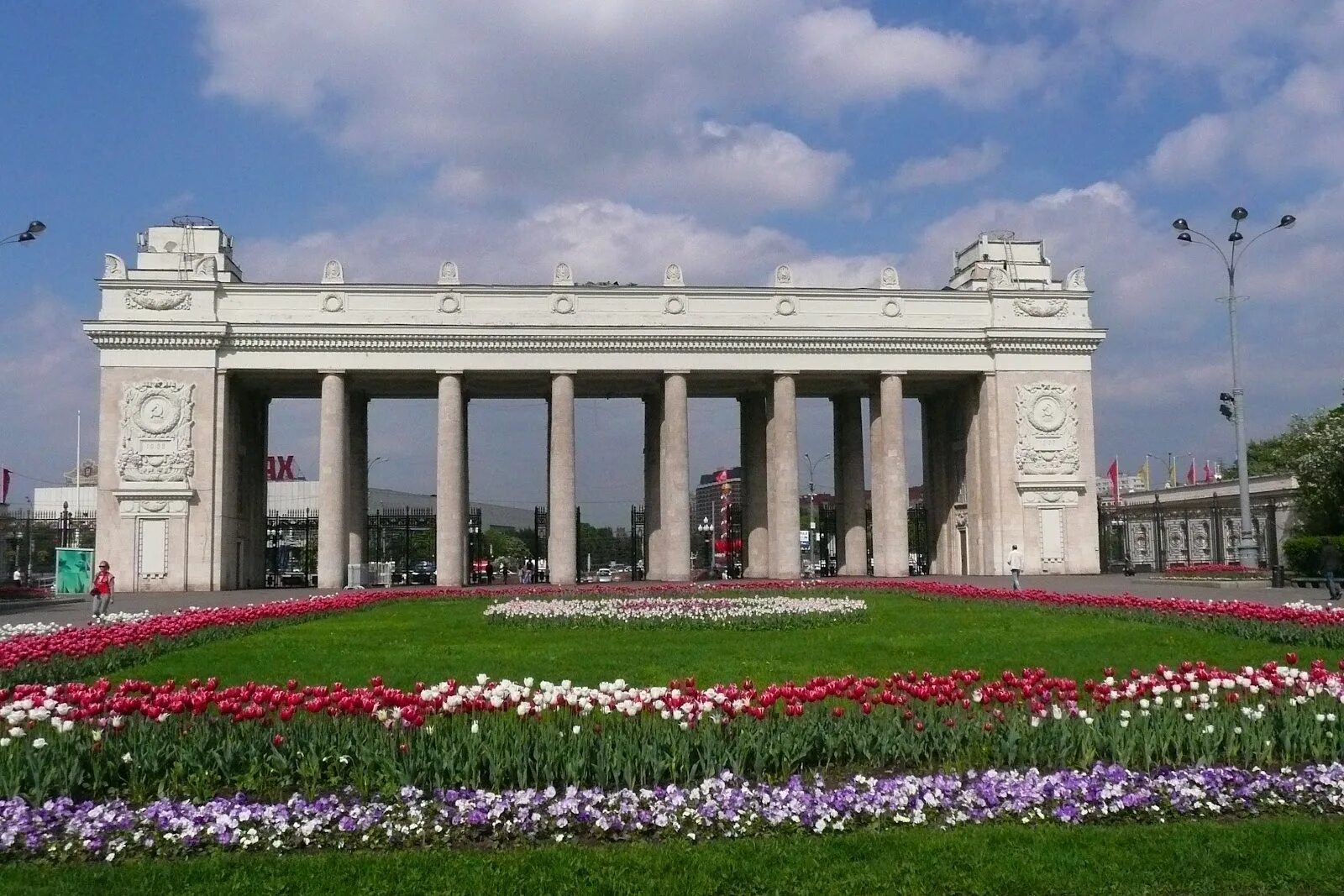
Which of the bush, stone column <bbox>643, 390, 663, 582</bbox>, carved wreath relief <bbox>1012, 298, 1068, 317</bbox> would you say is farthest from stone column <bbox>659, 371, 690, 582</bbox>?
the bush

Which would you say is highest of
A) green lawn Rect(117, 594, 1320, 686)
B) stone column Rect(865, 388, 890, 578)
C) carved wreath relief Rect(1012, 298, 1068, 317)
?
carved wreath relief Rect(1012, 298, 1068, 317)

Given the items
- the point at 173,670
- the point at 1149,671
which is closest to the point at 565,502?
the point at 173,670

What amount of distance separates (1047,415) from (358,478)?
30355 millimetres

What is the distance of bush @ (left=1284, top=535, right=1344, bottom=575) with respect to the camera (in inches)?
1542

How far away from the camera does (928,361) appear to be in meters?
48.7

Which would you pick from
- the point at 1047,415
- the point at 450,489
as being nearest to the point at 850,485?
the point at 1047,415

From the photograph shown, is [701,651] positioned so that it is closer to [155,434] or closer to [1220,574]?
[1220,574]

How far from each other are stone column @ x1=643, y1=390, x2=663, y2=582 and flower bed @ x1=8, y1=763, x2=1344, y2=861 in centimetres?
4006

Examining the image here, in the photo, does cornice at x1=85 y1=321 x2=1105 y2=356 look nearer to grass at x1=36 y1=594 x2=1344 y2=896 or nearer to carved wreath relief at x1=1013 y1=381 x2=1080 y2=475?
carved wreath relief at x1=1013 y1=381 x2=1080 y2=475

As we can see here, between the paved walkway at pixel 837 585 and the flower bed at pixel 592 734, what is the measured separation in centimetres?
1956

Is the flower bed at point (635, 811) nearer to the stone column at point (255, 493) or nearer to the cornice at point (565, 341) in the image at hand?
the cornice at point (565, 341)

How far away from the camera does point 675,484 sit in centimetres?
4678

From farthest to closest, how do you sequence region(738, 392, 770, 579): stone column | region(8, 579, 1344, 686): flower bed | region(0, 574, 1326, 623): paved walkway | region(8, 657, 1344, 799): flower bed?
region(738, 392, 770, 579): stone column → region(0, 574, 1326, 623): paved walkway → region(8, 579, 1344, 686): flower bed → region(8, 657, 1344, 799): flower bed

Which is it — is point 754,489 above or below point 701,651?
above
